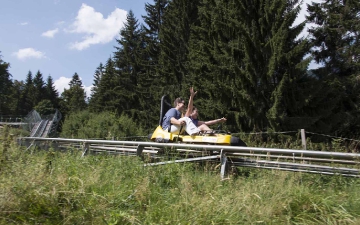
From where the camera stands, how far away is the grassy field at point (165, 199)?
256 cm

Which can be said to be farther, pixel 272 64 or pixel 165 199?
pixel 272 64

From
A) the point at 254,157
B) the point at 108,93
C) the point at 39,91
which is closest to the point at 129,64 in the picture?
the point at 108,93

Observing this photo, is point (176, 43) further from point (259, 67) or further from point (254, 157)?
point (254, 157)

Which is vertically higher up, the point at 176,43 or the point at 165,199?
the point at 176,43

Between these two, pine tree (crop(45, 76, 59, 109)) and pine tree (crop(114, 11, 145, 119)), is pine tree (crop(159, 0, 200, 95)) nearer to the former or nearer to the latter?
pine tree (crop(114, 11, 145, 119))

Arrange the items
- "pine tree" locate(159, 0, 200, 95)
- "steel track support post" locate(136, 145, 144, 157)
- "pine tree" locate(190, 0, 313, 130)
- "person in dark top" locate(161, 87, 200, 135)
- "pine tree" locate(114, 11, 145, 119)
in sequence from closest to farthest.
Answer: "steel track support post" locate(136, 145, 144, 157), "person in dark top" locate(161, 87, 200, 135), "pine tree" locate(190, 0, 313, 130), "pine tree" locate(159, 0, 200, 95), "pine tree" locate(114, 11, 145, 119)

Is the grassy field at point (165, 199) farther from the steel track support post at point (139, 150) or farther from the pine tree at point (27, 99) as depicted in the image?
the pine tree at point (27, 99)

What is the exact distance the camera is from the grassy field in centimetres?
256

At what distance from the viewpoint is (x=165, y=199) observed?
313 centimetres

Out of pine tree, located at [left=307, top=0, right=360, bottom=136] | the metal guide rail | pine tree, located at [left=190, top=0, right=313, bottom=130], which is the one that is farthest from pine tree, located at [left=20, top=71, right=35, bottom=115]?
the metal guide rail

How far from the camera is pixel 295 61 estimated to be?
14445 millimetres

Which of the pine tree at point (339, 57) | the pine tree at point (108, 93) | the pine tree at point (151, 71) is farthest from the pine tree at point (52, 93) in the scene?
the pine tree at point (339, 57)

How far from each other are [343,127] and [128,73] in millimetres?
23145

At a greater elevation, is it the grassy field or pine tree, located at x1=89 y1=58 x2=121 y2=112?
pine tree, located at x1=89 y1=58 x2=121 y2=112
